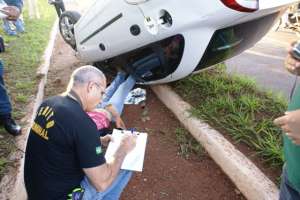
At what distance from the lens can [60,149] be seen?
195 cm

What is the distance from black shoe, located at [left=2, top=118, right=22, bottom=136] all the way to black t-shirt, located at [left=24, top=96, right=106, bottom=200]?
62.1 inches

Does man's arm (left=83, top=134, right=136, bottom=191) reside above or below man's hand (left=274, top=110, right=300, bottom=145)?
below

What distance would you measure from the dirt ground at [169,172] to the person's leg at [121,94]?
0.67 ft

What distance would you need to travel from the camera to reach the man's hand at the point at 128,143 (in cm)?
236

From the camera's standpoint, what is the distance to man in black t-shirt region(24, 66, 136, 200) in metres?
1.92

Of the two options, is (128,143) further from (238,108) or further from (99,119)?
(238,108)

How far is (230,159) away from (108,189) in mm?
1225

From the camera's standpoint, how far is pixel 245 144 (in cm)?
327

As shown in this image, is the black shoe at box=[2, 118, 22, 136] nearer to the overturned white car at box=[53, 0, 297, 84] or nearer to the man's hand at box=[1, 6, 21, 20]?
the man's hand at box=[1, 6, 21, 20]

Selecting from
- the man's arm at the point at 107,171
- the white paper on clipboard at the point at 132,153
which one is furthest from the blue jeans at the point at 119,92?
the man's arm at the point at 107,171

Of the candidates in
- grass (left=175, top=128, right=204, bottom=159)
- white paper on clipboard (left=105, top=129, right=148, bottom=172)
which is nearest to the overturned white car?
grass (left=175, top=128, right=204, bottom=159)

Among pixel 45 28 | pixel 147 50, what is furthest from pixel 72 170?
pixel 45 28

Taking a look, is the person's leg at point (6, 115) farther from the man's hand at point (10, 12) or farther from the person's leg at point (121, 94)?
the person's leg at point (121, 94)

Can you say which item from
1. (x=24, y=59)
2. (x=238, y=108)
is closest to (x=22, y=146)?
(x=238, y=108)
